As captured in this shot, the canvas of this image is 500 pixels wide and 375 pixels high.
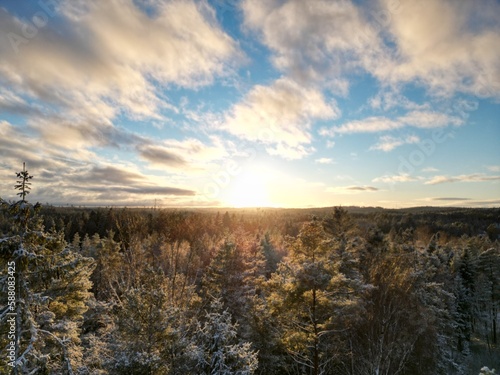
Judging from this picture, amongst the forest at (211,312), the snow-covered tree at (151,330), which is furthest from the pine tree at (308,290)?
the snow-covered tree at (151,330)

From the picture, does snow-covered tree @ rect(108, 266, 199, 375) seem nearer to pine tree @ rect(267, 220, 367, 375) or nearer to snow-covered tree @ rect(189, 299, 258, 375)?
snow-covered tree @ rect(189, 299, 258, 375)

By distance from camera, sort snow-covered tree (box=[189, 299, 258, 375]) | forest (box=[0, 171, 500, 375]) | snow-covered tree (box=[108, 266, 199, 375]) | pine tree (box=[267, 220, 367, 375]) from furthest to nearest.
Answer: pine tree (box=[267, 220, 367, 375]), snow-covered tree (box=[108, 266, 199, 375]), snow-covered tree (box=[189, 299, 258, 375]), forest (box=[0, 171, 500, 375])

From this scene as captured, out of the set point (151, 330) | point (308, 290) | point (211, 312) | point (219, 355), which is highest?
point (308, 290)

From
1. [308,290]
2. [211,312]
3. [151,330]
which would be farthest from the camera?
[211,312]

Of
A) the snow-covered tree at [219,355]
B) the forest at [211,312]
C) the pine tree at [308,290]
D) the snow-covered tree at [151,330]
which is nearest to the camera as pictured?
the forest at [211,312]

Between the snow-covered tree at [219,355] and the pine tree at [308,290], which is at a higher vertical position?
the pine tree at [308,290]

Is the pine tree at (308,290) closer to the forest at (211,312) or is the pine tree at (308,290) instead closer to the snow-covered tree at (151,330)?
the forest at (211,312)

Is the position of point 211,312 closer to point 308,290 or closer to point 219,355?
point 219,355

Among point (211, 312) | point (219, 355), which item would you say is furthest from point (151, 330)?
point (211, 312)

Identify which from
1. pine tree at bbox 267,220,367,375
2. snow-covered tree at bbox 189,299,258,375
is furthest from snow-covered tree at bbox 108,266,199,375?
pine tree at bbox 267,220,367,375

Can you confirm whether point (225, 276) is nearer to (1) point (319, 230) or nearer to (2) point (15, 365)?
(1) point (319, 230)

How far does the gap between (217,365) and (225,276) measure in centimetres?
1288

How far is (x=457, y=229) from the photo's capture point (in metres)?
109

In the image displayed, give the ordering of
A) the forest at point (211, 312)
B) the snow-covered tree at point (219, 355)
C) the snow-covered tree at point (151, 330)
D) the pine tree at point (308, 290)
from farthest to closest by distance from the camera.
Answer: the pine tree at point (308, 290) → the snow-covered tree at point (151, 330) → the snow-covered tree at point (219, 355) → the forest at point (211, 312)
